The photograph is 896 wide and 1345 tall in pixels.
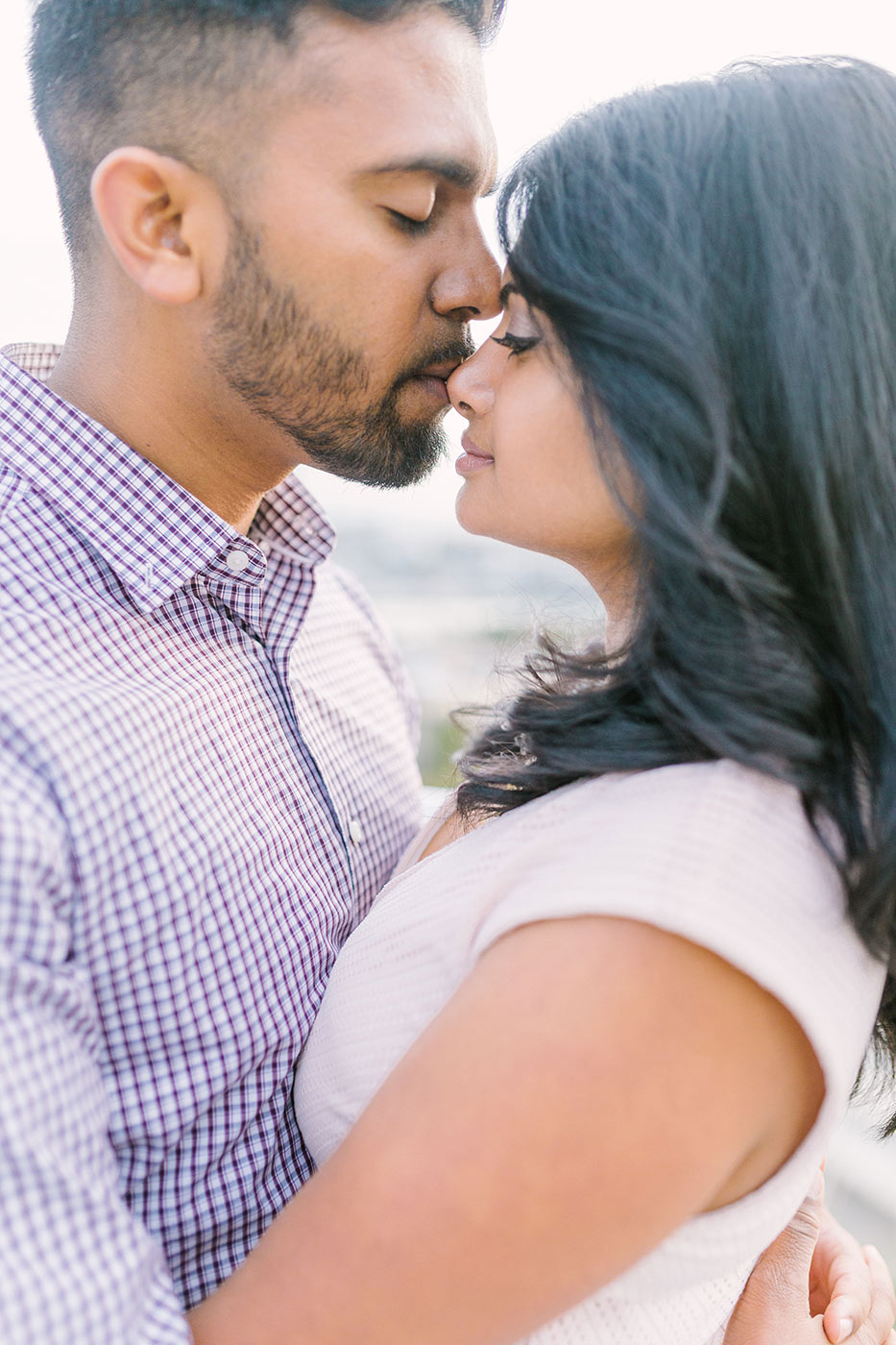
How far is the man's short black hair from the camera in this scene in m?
1.17

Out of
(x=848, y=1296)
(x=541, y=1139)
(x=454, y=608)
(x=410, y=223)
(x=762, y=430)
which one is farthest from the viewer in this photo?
(x=454, y=608)

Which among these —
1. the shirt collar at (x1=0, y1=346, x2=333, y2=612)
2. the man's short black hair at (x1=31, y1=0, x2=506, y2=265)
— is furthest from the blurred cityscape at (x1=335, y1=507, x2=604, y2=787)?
the man's short black hair at (x1=31, y1=0, x2=506, y2=265)

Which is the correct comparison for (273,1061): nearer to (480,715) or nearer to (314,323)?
(480,715)

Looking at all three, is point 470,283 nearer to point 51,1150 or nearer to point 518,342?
point 518,342

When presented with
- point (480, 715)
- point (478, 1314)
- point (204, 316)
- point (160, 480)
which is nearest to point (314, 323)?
point (204, 316)

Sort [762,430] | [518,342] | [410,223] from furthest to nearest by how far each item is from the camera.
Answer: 1. [410,223]
2. [518,342]
3. [762,430]

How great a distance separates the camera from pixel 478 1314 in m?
0.73

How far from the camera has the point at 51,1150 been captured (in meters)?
0.74

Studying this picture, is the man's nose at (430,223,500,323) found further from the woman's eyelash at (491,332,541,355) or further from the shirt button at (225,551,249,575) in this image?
the shirt button at (225,551,249,575)

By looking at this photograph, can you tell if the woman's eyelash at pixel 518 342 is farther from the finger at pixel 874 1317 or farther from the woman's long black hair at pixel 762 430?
the finger at pixel 874 1317

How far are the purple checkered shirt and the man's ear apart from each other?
196 mm

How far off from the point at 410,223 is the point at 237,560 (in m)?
0.46

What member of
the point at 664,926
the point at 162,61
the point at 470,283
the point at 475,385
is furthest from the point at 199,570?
the point at 664,926

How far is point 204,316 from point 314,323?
0.13 meters
